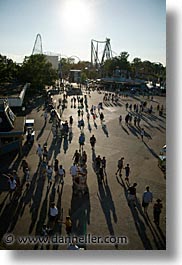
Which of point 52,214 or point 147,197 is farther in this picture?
point 147,197

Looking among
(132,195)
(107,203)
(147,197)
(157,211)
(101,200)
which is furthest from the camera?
(101,200)

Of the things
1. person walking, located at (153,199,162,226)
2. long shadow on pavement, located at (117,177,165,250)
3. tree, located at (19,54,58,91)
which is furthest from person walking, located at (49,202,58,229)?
tree, located at (19,54,58,91)

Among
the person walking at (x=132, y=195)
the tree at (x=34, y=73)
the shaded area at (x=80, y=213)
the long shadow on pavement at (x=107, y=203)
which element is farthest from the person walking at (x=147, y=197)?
the tree at (x=34, y=73)

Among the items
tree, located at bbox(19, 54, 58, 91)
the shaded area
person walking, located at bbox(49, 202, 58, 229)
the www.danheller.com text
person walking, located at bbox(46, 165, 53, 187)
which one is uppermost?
tree, located at bbox(19, 54, 58, 91)

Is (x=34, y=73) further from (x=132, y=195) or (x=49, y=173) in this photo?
(x=132, y=195)

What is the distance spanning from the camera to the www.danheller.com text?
7590 mm

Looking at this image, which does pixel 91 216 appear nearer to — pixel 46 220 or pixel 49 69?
pixel 46 220

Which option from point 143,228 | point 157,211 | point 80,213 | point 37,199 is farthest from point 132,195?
point 37,199

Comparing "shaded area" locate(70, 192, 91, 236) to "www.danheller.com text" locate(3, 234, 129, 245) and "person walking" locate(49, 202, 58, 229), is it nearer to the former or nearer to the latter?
"www.danheller.com text" locate(3, 234, 129, 245)

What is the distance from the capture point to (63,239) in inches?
303

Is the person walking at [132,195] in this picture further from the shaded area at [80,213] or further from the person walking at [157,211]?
the shaded area at [80,213]

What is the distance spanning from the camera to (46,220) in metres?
8.45

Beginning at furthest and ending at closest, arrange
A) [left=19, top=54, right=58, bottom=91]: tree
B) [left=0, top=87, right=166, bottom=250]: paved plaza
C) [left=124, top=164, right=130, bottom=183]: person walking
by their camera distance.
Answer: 1. [left=19, top=54, right=58, bottom=91]: tree
2. [left=124, top=164, right=130, bottom=183]: person walking
3. [left=0, top=87, right=166, bottom=250]: paved plaza

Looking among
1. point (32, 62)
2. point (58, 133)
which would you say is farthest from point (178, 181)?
point (32, 62)
